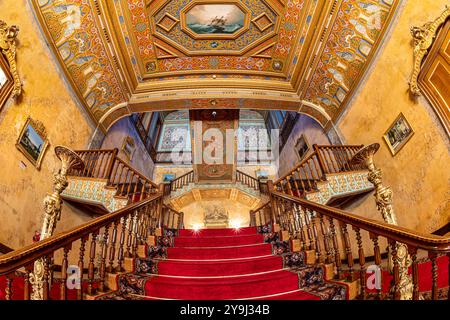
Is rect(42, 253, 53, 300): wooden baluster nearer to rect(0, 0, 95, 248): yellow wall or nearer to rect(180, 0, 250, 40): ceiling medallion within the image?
rect(0, 0, 95, 248): yellow wall

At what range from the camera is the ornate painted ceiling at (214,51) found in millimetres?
5137

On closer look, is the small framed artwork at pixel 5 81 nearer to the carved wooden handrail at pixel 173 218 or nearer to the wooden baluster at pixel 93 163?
the wooden baluster at pixel 93 163

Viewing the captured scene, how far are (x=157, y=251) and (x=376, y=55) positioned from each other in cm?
567

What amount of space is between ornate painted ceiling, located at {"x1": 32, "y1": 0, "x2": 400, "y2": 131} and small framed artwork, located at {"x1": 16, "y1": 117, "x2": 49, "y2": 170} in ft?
4.88

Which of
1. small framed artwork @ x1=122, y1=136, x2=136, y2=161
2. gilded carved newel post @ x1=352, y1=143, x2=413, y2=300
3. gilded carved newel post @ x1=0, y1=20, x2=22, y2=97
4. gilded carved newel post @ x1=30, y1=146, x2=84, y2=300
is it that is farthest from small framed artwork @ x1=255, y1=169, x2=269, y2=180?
gilded carved newel post @ x1=0, y1=20, x2=22, y2=97

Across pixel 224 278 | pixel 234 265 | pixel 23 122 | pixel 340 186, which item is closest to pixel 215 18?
pixel 23 122

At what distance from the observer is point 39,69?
4578 millimetres

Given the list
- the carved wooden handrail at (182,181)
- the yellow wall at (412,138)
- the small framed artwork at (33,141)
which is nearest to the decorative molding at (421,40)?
the yellow wall at (412,138)

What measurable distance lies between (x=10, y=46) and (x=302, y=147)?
8377 mm

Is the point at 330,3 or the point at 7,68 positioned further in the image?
the point at 330,3

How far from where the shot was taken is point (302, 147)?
30.3ft
